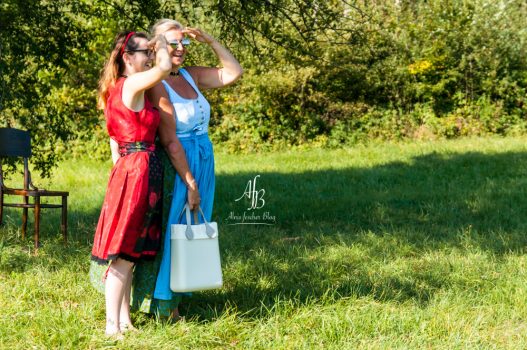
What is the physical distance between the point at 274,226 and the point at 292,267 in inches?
82.6

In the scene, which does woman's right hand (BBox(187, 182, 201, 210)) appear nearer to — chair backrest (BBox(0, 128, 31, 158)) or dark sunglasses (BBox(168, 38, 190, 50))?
dark sunglasses (BBox(168, 38, 190, 50))

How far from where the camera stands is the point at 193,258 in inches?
168

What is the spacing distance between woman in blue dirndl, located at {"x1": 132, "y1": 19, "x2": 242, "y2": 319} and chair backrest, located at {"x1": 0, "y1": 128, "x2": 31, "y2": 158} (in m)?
3.56

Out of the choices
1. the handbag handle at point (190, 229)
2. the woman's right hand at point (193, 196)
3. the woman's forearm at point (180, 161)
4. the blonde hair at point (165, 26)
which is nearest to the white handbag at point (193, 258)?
the handbag handle at point (190, 229)

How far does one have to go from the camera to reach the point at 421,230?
770 cm

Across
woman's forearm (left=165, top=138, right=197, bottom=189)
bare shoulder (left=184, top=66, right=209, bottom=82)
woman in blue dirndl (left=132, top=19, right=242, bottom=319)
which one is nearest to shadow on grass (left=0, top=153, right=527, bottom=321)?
woman in blue dirndl (left=132, top=19, right=242, bottom=319)

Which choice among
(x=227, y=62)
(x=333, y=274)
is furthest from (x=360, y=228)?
(x=227, y=62)

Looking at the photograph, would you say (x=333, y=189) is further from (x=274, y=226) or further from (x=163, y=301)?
(x=163, y=301)

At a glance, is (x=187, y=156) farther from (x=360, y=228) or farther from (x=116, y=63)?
(x=360, y=228)

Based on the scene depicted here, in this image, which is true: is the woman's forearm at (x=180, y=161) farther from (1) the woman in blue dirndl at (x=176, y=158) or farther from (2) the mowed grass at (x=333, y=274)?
(2) the mowed grass at (x=333, y=274)

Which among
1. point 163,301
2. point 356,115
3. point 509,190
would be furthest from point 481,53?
point 163,301

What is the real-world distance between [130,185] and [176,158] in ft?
1.06

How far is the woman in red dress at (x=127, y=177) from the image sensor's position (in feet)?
13.7

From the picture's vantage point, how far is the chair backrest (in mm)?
7570
